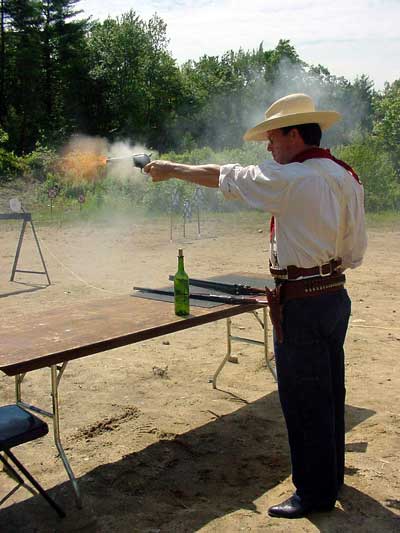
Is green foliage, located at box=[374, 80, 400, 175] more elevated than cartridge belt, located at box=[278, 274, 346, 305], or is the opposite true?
green foliage, located at box=[374, 80, 400, 175]

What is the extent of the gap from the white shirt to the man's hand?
1.71 feet

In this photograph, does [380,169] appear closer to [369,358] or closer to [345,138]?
[369,358]

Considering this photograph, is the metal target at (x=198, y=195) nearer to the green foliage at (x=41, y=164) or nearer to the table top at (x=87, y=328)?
the green foliage at (x=41, y=164)

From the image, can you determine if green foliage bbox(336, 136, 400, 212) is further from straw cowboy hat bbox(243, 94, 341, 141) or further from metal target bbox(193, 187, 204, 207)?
straw cowboy hat bbox(243, 94, 341, 141)

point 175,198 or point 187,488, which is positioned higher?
point 175,198

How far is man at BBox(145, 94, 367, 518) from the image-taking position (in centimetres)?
276

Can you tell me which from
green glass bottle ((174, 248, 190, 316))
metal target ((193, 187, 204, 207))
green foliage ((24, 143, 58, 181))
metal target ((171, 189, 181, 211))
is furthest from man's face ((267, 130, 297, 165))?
green foliage ((24, 143, 58, 181))

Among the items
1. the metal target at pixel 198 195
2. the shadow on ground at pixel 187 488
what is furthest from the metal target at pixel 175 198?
the shadow on ground at pixel 187 488

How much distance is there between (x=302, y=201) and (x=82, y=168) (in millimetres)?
19620

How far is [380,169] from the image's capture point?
1753 cm

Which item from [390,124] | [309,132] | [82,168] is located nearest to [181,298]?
[309,132]

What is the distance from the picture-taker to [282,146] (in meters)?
2.90

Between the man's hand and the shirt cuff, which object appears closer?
the shirt cuff

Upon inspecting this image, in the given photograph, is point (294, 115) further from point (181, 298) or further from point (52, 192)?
point (52, 192)
